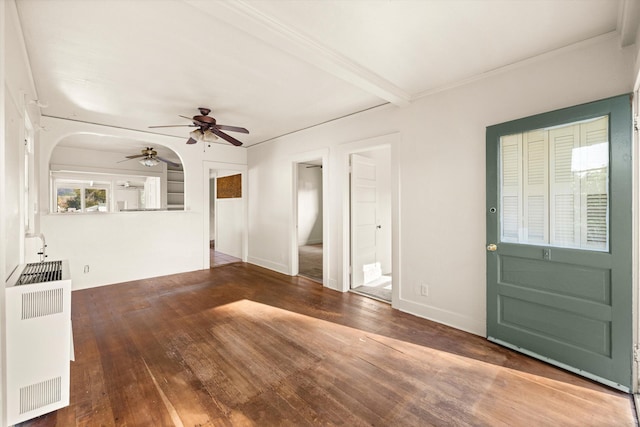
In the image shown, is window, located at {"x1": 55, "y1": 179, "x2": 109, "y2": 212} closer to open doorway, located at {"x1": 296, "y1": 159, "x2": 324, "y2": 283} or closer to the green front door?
open doorway, located at {"x1": 296, "y1": 159, "x2": 324, "y2": 283}

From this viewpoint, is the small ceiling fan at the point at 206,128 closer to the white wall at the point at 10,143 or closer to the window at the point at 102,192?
the white wall at the point at 10,143

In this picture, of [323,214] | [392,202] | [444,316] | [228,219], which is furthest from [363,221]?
[228,219]

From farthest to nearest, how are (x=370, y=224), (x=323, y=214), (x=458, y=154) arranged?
(x=370, y=224) < (x=323, y=214) < (x=458, y=154)

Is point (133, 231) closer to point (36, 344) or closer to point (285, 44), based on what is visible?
point (36, 344)

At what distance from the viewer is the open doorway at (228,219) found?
20.9 feet

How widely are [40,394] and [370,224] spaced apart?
13.4ft


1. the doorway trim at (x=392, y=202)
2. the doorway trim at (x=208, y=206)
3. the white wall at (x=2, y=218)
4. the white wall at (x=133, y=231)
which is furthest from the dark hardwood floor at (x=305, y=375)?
the doorway trim at (x=208, y=206)

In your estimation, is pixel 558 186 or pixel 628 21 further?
pixel 558 186

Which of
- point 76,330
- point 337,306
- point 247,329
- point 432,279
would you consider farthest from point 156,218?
point 432,279

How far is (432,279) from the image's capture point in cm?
316

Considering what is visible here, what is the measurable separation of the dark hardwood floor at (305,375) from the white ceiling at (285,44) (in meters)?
2.54

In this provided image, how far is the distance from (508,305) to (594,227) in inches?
36.9

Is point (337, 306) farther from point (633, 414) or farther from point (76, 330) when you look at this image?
point (76, 330)

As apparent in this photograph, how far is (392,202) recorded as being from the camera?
3.51m
